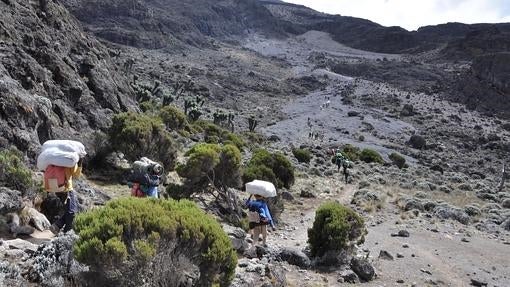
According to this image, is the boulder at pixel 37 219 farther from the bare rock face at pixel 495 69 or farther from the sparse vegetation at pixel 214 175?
the bare rock face at pixel 495 69

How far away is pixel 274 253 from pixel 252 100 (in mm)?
83992

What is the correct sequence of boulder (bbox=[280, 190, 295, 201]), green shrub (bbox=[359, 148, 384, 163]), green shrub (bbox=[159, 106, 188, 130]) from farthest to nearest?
1. green shrub (bbox=[359, 148, 384, 163])
2. green shrub (bbox=[159, 106, 188, 130])
3. boulder (bbox=[280, 190, 295, 201])

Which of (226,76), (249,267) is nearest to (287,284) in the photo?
(249,267)

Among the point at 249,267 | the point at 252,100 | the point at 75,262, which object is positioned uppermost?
the point at 75,262

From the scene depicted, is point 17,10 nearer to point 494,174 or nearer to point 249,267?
point 249,267

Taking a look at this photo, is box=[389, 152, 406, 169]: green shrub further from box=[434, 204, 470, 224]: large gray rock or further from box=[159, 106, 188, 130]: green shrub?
box=[434, 204, 470, 224]: large gray rock

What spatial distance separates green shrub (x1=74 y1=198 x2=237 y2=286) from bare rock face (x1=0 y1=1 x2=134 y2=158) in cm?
707

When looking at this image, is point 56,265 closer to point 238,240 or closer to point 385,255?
point 238,240

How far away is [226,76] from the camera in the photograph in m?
111

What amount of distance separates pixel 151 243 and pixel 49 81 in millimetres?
13455

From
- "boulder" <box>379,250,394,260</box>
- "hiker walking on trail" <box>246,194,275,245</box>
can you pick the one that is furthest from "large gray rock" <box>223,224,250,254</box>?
"boulder" <box>379,250,394,260</box>

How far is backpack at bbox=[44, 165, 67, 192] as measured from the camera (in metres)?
7.88

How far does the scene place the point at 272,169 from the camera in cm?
2206

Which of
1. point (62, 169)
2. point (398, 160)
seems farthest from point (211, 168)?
point (398, 160)
